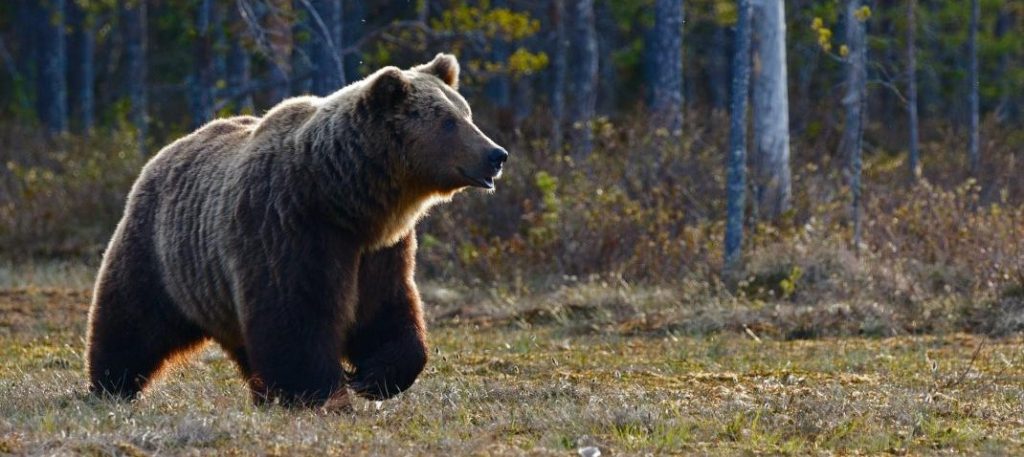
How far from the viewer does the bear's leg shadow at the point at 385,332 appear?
23.4ft

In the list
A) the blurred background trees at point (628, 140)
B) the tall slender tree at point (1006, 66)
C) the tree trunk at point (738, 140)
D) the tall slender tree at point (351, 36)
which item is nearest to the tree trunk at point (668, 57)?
the blurred background trees at point (628, 140)

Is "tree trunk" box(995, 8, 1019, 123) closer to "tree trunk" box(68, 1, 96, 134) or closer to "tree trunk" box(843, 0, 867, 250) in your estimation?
"tree trunk" box(843, 0, 867, 250)

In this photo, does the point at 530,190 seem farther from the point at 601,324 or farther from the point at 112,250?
the point at 112,250

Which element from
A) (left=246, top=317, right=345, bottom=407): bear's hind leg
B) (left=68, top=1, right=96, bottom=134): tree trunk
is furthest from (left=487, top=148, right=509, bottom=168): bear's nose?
(left=68, top=1, right=96, bottom=134): tree trunk

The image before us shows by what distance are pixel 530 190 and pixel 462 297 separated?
2429mm

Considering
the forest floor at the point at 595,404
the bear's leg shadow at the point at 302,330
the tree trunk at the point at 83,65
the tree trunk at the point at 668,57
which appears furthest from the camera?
the tree trunk at the point at 83,65

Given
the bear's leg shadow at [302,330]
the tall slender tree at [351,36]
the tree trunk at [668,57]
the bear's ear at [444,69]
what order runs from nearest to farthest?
the bear's leg shadow at [302,330]
the bear's ear at [444,69]
the tree trunk at [668,57]
the tall slender tree at [351,36]

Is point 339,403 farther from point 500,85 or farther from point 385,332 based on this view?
point 500,85

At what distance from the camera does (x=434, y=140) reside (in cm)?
720

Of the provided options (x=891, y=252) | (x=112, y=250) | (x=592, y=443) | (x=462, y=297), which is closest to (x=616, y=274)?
(x=462, y=297)

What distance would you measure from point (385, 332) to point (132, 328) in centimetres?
143

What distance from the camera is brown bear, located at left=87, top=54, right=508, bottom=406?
6.91 metres

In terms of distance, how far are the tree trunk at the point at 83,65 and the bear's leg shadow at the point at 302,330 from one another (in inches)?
870

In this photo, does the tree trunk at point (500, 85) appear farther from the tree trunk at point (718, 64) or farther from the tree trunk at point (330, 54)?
the tree trunk at point (718, 64)
